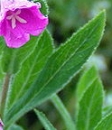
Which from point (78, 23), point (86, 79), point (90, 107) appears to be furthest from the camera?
point (78, 23)

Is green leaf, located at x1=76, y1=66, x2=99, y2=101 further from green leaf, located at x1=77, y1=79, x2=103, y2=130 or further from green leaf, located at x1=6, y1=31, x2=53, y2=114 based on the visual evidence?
green leaf, located at x1=6, y1=31, x2=53, y2=114

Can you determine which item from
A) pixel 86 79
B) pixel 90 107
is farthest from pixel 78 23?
pixel 90 107

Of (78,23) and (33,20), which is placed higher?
(33,20)

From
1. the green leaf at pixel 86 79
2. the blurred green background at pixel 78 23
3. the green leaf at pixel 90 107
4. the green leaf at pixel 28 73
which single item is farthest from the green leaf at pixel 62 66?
the blurred green background at pixel 78 23

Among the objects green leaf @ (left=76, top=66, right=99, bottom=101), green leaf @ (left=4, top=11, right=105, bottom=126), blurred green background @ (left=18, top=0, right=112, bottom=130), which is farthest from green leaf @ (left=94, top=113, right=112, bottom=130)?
blurred green background @ (left=18, top=0, right=112, bottom=130)

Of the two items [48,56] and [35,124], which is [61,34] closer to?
[35,124]

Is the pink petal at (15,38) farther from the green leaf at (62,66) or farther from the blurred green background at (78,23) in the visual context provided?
the blurred green background at (78,23)

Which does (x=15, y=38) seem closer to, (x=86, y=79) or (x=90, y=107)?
(x=90, y=107)
